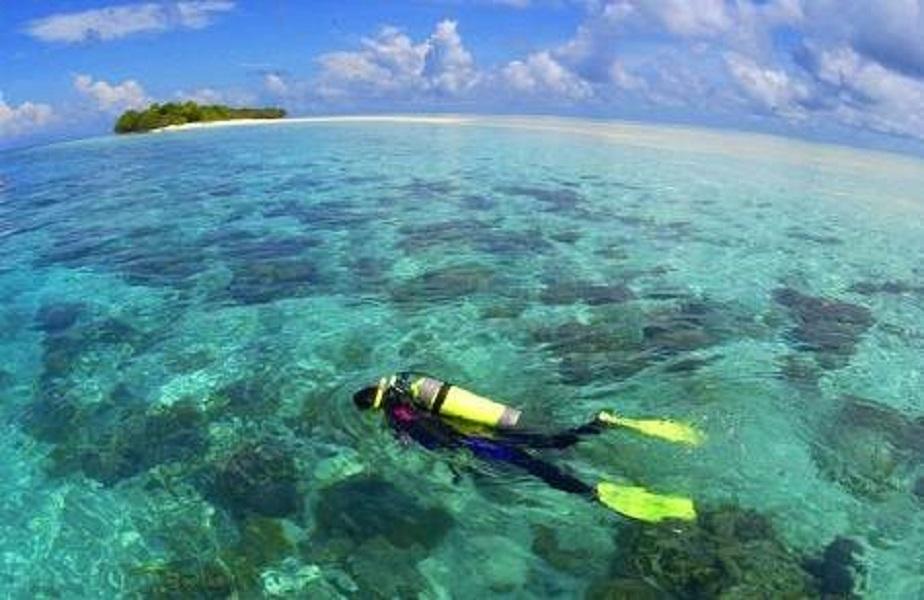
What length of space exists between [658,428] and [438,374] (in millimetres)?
3853

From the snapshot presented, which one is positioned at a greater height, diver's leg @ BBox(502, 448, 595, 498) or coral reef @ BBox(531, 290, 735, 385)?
diver's leg @ BBox(502, 448, 595, 498)

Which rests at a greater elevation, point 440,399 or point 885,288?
point 440,399

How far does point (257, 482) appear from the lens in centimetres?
1030

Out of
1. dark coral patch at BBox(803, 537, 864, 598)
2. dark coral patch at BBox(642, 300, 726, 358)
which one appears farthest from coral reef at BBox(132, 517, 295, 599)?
dark coral patch at BBox(642, 300, 726, 358)

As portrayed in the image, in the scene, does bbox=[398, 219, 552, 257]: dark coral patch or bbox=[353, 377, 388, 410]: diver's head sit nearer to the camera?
bbox=[353, 377, 388, 410]: diver's head

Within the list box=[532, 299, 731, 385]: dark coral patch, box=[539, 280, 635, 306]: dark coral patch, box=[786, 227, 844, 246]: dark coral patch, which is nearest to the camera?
box=[532, 299, 731, 385]: dark coral patch

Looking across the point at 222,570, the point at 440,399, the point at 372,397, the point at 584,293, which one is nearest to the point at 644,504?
the point at 440,399

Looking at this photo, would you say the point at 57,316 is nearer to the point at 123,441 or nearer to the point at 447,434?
the point at 123,441

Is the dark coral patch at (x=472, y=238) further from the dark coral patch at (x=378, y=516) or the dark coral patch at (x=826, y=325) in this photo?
the dark coral patch at (x=378, y=516)

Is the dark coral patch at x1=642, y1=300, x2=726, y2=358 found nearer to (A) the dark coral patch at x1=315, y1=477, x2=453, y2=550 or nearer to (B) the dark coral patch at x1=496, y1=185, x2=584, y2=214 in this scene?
(A) the dark coral patch at x1=315, y1=477, x2=453, y2=550

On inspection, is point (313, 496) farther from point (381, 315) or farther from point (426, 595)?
point (381, 315)

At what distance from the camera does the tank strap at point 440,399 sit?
10.6m

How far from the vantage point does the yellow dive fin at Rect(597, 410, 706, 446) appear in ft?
36.1

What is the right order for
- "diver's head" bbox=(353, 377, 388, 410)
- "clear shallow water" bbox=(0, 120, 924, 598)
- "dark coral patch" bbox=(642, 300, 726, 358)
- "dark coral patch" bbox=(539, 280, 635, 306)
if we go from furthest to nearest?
"dark coral patch" bbox=(539, 280, 635, 306)
"dark coral patch" bbox=(642, 300, 726, 358)
"diver's head" bbox=(353, 377, 388, 410)
"clear shallow water" bbox=(0, 120, 924, 598)
